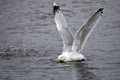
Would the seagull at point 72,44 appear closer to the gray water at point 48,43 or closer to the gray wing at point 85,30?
the gray wing at point 85,30

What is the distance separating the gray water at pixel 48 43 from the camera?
14570mm

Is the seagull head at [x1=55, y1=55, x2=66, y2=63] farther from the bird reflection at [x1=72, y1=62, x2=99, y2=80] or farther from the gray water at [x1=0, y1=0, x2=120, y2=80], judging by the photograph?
the bird reflection at [x1=72, y1=62, x2=99, y2=80]

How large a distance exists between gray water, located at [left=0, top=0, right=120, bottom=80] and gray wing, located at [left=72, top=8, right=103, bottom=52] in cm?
45

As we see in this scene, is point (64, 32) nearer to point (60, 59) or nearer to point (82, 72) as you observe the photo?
point (60, 59)

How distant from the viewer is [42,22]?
2127 cm

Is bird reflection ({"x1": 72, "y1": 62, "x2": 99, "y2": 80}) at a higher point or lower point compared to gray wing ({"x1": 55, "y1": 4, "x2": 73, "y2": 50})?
lower

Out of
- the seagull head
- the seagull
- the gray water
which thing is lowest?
the gray water

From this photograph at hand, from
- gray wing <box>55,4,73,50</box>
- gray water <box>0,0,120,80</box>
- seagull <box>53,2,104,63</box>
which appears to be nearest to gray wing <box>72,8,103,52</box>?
seagull <box>53,2,104,63</box>

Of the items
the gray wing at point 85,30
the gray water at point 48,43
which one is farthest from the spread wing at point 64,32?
the gray water at point 48,43

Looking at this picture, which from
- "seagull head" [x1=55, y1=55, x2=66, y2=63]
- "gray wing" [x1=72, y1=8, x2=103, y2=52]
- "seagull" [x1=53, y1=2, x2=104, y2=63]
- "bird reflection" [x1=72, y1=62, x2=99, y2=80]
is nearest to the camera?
"bird reflection" [x1=72, y1=62, x2=99, y2=80]

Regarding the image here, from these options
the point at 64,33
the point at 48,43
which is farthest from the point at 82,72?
the point at 48,43

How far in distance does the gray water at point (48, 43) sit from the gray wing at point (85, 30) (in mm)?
448

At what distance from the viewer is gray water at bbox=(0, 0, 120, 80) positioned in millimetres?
14570

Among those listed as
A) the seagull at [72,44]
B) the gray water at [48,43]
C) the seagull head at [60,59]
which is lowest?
the gray water at [48,43]
